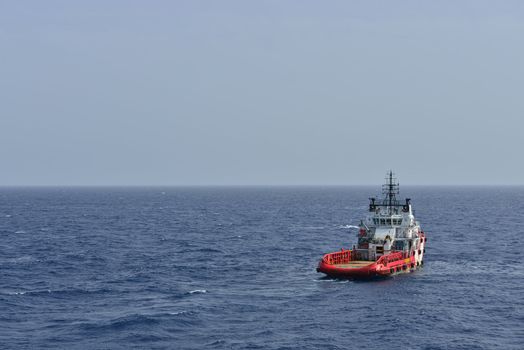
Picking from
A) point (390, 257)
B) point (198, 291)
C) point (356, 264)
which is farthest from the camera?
point (356, 264)

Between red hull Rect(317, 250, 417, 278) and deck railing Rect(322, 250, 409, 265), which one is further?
deck railing Rect(322, 250, 409, 265)

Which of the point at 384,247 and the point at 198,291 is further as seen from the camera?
the point at 384,247

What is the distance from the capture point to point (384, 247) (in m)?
96.8

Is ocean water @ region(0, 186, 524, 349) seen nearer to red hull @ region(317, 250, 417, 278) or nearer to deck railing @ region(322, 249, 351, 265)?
red hull @ region(317, 250, 417, 278)

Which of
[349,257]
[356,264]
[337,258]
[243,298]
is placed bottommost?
[243,298]

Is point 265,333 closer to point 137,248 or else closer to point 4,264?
point 4,264

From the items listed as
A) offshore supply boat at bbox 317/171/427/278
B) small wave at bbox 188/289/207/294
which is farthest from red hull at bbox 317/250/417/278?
small wave at bbox 188/289/207/294

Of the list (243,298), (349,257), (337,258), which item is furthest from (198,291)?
(349,257)

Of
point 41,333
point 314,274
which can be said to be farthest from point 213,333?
point 314,274

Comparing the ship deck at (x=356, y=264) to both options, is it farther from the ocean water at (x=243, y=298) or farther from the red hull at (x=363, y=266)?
the ocean water at (x=243, y=298)

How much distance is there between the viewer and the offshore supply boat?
290 ft

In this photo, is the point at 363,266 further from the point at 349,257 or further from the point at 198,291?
the point at 198,291

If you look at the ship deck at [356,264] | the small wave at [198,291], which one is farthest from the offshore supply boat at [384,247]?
the small wave at [198,291]

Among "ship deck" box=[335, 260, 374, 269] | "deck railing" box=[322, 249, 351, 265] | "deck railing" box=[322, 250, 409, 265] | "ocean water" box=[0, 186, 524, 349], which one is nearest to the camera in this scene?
"ocean water" box=[0, 186, 524, 349]
